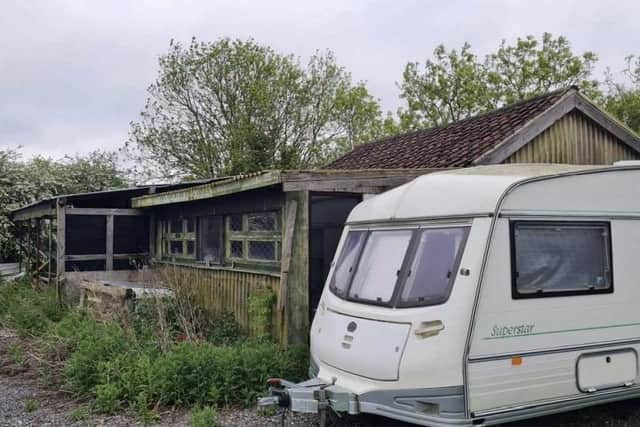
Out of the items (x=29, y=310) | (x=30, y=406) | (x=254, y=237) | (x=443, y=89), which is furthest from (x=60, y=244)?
(x=443, y=89)

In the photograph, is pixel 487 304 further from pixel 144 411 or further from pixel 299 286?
pixel 144 411

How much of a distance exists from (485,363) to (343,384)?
3.83ft

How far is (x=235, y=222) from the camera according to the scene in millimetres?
9367

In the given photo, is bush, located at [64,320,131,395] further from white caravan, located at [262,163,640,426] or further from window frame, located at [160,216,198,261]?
window frame, located at [160,216,198,261]

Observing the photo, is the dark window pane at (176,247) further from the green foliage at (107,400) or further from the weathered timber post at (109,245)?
the green foliage at (107,400)

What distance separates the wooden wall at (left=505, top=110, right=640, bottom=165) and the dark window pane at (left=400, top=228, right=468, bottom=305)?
15.5 ft

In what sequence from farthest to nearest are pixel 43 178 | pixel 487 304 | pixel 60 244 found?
pixel 43 178 < pixel 60 244 < pixel 487 304

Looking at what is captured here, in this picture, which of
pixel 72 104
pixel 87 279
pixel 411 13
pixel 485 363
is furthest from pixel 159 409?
pixel 72 104

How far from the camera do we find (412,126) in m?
→ 29.5

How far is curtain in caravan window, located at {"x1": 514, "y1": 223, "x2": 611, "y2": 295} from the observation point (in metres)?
4.80

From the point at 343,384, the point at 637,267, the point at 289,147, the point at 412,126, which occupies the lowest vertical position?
the point at 343,384

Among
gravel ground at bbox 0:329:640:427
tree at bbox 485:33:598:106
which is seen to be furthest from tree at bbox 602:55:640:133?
gravel ground at bbox 0:329:640:427

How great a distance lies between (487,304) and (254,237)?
4.78m

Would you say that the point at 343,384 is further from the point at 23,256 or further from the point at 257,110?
the point at 257,110
